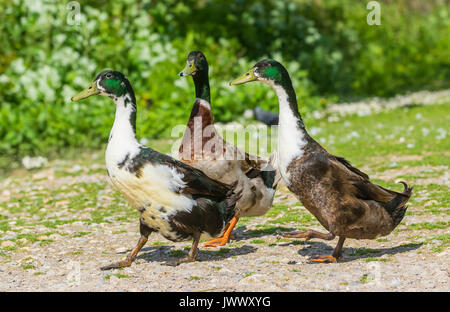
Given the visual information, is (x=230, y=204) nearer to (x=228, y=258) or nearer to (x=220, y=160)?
(x=228, y=258)

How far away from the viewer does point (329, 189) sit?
5.16m

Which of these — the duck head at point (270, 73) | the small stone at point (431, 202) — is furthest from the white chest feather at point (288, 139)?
the small stone at point (431, 202)

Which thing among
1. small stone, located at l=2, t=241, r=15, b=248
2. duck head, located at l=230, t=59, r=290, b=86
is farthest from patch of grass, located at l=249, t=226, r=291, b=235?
small stone, located at l=2, t=241, r=15, b=248

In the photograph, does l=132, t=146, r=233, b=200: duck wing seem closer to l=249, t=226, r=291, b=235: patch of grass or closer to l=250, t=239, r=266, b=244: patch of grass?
l=250, t=239, r=266, b=244: patch of grass

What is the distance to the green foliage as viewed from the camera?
12.2m

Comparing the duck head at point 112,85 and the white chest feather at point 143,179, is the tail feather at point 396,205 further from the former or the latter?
the duck head at point 112,85

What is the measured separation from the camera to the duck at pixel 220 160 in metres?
6.30

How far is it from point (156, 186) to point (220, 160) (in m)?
1.31

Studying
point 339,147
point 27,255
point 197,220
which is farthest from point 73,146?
point 197,220

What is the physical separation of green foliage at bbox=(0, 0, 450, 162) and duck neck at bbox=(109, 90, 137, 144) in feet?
21.5

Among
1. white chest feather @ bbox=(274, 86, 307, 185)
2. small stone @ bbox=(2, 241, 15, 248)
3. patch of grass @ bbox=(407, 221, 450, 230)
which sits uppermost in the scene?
white chest feather @ bbox=(274, 86, 307, 185)

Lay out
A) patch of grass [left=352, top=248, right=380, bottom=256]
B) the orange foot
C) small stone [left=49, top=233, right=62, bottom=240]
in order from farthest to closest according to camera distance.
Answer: small stone [left=49, top=233, right=62, bottom=240], patch of grass [left=352, top=248, right=380, bottom=256], the orange foot

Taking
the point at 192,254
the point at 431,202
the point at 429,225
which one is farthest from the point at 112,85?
the point at 431,202

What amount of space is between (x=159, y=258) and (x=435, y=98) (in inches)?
480
